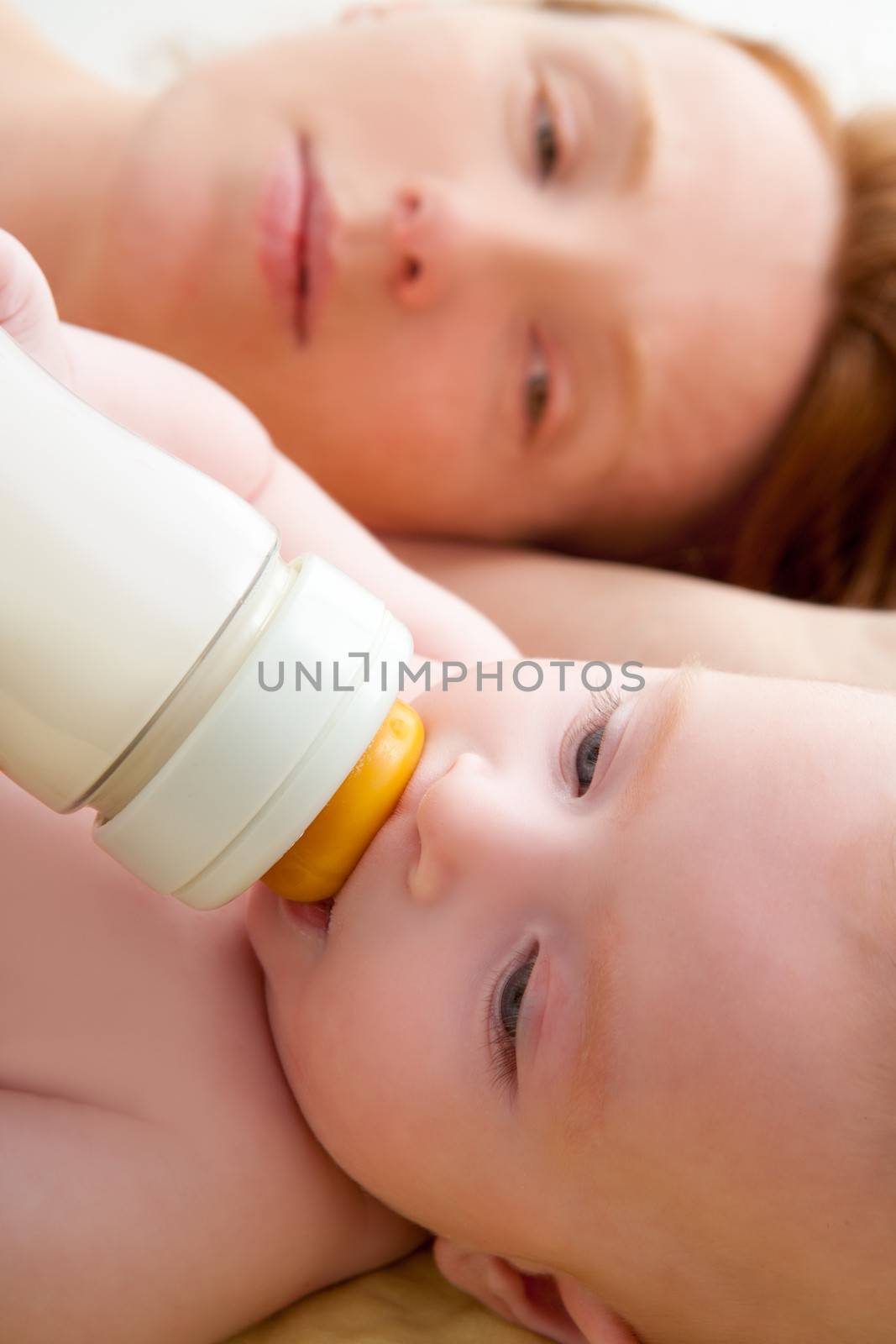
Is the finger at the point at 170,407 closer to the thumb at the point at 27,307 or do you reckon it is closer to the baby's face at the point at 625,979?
the thumb at the point at 27,307

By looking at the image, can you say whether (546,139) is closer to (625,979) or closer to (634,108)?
(634,108)

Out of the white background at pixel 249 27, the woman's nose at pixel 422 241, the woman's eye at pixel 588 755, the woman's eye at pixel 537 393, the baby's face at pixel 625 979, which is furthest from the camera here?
the white background at pixel 249 27

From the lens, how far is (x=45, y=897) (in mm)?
802

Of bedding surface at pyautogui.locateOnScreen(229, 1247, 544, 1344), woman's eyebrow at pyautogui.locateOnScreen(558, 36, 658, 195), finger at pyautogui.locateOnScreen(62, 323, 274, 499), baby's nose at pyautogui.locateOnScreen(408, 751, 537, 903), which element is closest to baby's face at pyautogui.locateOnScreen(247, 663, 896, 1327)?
baby's nose at pyautogui.locateOnScreen(408, 751, 537, 903)

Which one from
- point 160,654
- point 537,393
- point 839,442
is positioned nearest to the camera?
point 160,654

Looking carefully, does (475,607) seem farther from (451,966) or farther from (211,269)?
(451,966)

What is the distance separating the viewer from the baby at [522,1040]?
2.24 ft

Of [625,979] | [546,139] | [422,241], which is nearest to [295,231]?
[422,241]

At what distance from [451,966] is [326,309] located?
73 centimetres

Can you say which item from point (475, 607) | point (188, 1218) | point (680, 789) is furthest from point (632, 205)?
point (188, 1218)

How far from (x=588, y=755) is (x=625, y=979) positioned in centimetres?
15

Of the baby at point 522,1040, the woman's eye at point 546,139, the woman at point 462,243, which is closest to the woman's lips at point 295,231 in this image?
the woman at point 462,243

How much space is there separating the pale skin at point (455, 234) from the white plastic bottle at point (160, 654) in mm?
634

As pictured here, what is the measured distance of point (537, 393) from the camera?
132 cm
